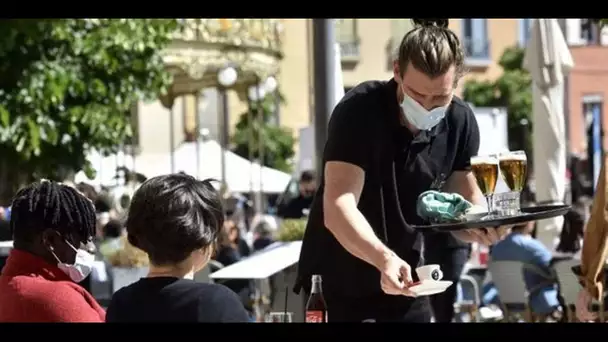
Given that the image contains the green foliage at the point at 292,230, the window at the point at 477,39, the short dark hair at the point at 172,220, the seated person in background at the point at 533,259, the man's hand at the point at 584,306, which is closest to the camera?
the short dark hair at the point at 172,220

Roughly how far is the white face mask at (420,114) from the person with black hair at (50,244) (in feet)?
3.32

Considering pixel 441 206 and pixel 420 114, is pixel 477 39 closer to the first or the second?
pixel 420 114

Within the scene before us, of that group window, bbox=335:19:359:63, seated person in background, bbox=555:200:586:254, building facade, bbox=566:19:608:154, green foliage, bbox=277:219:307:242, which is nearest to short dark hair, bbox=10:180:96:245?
green foliage, bbox=277:219:307:242

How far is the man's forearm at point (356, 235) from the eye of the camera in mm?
4023

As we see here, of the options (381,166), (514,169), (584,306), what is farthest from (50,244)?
(584,306)

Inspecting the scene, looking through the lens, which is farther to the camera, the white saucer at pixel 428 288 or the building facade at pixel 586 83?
the building facade at pixel 586 83

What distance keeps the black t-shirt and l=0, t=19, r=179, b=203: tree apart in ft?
26.0

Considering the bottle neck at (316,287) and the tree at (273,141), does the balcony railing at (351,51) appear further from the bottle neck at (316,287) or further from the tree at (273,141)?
the bottle neck at (316,287)

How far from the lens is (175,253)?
3449mm

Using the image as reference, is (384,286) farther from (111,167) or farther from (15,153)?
(111,167)

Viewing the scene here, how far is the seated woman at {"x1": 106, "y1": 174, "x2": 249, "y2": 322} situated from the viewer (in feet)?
10.9

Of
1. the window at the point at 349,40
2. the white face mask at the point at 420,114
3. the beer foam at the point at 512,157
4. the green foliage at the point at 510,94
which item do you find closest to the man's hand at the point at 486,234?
the beer foam at the point at 512,157

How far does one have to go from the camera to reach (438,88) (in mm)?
4121
